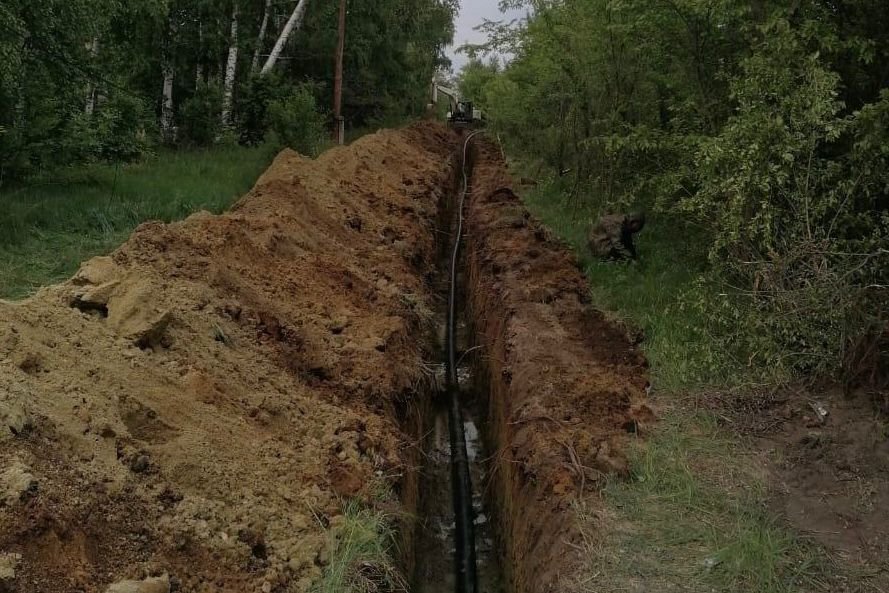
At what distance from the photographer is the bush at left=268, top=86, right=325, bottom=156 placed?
57.8 ft

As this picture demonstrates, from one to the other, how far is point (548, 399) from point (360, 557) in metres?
2.66

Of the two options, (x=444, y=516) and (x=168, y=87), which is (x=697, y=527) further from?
(x=168, y=87)

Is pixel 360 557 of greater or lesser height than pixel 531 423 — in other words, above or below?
below

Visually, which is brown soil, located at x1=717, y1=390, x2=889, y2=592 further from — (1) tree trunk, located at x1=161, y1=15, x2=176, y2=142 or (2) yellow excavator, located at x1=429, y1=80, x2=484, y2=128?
(2) yellow excavator, located at x1=429, y1=80, x2=484, y2=128

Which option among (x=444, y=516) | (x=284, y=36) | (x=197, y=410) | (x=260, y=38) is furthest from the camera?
(x=260, y=38)

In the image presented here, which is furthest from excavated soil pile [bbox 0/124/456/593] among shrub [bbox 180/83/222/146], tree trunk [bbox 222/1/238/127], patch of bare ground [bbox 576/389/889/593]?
tree trunk [bbox 222/1/238/127]

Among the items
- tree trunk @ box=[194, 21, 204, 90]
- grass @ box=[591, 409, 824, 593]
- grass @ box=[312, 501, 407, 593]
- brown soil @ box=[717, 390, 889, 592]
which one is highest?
tree trunk @ box=[194, 21, 204, 90]

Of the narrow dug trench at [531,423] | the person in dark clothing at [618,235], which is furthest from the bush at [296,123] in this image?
the person in dark clothing at [618,235]

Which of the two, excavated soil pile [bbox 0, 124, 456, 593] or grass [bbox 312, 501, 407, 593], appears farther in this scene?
grass [bbox 312, 501, 407, 593]

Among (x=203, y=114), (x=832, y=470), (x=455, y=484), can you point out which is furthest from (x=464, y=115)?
(x=832, y=470)

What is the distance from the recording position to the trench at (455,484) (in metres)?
6.18

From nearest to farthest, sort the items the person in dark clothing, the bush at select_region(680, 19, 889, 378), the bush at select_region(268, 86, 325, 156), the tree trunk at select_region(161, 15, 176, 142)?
1. the bush at select_region(680, 19, 889, 378)
2. the person in dark clothing
3. the bush at select_region(268, 86, 325, 156)
4. the tree trunk at select_region(161, 15, 176, 142)

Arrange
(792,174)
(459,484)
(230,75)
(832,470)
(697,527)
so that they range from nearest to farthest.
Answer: (697,527) → (832,470) → (792,174) → (459,484) → (230,75)

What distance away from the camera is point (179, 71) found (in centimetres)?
2150
